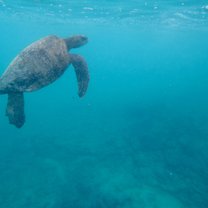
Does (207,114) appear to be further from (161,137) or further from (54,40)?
(54,40)

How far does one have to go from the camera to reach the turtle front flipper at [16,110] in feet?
28.8

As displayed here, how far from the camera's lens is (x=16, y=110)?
29.2 feet

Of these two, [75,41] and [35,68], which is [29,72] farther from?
[75,41]

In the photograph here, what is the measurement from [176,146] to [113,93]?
63.8 ft

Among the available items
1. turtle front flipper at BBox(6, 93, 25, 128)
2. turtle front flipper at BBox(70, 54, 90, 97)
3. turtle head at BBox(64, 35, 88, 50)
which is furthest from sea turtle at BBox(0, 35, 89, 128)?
turtle head at BBox(64, 35, 88, 50)

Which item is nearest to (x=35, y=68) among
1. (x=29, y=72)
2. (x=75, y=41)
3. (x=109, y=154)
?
(x=29, y=72)

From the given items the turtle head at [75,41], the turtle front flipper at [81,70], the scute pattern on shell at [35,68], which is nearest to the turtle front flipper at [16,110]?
the scute pattern on shell at [35,68]

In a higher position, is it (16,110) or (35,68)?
(35,68)

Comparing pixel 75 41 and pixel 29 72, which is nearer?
pixel 29 72

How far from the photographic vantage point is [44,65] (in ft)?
30.0

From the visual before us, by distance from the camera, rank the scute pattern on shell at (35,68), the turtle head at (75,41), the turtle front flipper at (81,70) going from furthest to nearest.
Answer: the turtle head at (75,41)
the turtle front flipper at (81,70)
the scute pattern on shell at (35,68)

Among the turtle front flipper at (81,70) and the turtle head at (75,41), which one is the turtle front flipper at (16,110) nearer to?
the turtle front flipper at (81,70)

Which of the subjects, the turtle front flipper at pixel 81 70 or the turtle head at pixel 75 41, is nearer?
the turtle front flipper at pixel 81 70

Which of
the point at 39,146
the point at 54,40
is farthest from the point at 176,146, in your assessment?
the point at 54,40
